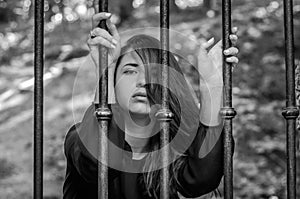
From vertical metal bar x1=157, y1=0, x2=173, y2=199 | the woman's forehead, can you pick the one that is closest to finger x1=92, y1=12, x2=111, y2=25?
vertical metal bar x1=157, y1=0, x2=173, y2=199

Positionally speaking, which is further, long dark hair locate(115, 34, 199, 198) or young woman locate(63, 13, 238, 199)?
long dark hair locate(115, 34, 199, 198)

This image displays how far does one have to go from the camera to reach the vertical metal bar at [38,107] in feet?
3.96

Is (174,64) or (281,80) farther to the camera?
(281,80)

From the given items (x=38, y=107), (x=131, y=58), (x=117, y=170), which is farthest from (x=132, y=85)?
(x=38, y=107)

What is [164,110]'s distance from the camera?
1258 millimetres

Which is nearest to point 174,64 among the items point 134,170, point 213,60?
point 134,170

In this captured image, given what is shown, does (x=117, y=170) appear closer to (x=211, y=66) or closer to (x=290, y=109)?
(x=211, y=66)

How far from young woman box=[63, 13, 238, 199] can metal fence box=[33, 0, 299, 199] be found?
0.07 meters

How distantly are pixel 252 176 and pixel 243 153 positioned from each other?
224 mm

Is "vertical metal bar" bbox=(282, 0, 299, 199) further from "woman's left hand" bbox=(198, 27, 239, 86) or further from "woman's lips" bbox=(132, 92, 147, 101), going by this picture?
"woman's lips" bbox=(132, 92, 147, 101)

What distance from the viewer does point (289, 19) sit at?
1.27m

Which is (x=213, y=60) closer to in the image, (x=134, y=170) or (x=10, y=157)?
(x=134, y=170)

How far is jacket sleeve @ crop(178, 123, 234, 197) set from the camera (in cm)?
141

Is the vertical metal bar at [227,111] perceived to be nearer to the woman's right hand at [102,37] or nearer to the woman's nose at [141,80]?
the woman's right hand at [102,37]
